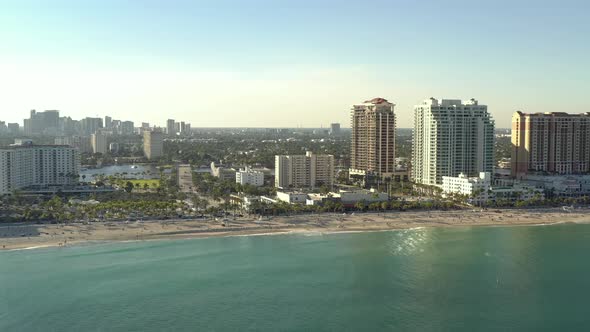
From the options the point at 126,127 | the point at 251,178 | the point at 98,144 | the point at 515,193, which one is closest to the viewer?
the point at 515,193

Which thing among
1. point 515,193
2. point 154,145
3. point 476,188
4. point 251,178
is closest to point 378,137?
point 251,178

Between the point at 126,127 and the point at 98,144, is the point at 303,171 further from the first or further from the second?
the point at 126,127

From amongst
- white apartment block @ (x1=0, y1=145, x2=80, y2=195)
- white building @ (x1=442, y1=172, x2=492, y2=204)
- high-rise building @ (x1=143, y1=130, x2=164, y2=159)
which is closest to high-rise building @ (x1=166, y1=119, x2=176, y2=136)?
high-rise building @ (x1=143, y1=130, x2=164, y2=159)

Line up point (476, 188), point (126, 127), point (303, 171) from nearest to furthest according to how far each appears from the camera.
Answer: point (476, 188) → point (303, 171) → point (126, 127)

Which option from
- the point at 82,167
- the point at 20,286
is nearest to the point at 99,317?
the point at 20,286

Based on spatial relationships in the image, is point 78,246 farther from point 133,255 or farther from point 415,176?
point 415,176

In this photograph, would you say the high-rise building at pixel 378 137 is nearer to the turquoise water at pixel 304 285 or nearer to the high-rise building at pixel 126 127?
the turquoise water at pixel 304 285
